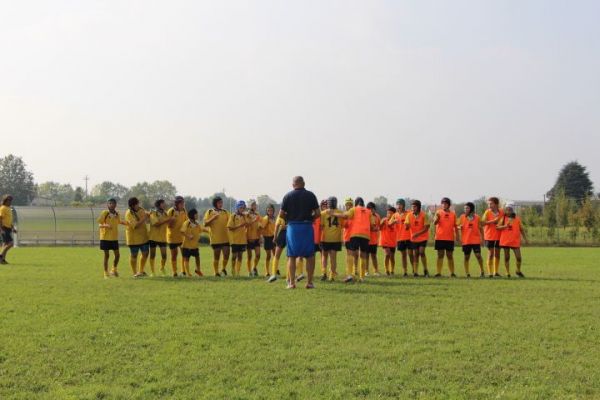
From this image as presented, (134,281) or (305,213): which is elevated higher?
(305,213)

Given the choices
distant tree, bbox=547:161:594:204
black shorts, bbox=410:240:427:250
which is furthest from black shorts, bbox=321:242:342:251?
distant tree, bbox=547:161:594:204

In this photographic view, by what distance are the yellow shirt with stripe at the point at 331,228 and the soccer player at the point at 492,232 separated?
176 inches

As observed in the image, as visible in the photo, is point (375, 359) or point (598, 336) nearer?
point (375, 359)

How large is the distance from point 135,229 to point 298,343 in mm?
9651

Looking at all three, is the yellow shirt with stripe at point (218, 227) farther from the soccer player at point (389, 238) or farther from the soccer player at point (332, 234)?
the soccer player at point (389, 238)

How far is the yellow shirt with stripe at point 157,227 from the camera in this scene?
16.8 m

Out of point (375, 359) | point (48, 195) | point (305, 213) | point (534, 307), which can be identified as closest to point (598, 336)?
→ point (534, 307)

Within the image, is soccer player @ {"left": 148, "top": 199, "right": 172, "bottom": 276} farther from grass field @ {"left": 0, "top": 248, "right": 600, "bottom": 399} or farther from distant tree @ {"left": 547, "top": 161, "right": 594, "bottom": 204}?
distant tree @ {"left": 547, "top": 161, "right": 594, "bottom": 204}

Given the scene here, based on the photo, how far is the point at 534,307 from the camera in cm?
1070

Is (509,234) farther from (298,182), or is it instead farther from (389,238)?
(298,182)

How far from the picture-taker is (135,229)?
53.4 ft

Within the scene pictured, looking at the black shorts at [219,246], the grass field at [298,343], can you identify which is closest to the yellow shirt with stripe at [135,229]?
the black shorts at [219,246]

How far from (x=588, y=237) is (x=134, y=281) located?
4044 centimetres

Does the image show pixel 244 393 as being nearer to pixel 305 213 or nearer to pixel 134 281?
pixel 305 213
